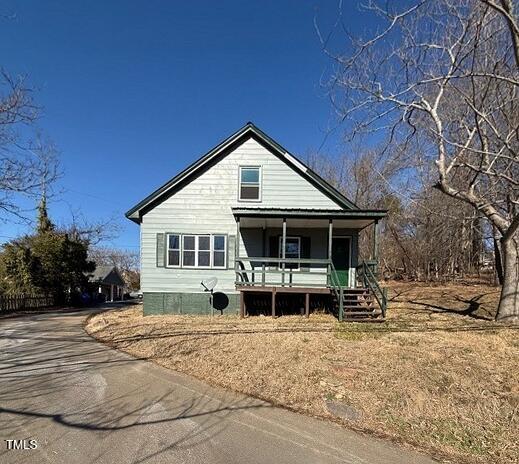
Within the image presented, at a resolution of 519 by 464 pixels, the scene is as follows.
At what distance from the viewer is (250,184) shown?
15.3m

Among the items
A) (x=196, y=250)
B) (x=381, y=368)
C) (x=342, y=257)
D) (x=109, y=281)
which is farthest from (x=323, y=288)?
(x=109, y=281)

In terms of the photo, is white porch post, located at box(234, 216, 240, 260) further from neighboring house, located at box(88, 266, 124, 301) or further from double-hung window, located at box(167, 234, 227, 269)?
neighboring house, located at box(88, 266, 124, 301)

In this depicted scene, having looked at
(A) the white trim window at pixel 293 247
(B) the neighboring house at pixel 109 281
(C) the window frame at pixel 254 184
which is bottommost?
(B) the neighboring house at pixel 109 281

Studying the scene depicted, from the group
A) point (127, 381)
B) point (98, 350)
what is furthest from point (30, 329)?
point (127, 381)

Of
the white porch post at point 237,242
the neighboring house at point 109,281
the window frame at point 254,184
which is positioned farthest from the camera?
the neighboring house at point 109,281

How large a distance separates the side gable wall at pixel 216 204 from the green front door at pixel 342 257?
155cm

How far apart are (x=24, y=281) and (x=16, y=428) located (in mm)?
21734

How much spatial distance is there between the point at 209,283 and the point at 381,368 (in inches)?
348

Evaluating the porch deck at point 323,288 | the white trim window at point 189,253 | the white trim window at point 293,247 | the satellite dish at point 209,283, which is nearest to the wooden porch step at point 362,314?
the porch deck at point 323,288

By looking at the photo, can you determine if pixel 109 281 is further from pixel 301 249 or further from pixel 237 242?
pixel 237 242

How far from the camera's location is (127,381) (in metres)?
6.21

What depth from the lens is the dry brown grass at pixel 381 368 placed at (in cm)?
467

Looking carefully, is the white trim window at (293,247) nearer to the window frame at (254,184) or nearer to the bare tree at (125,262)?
the window frame at (254,184)

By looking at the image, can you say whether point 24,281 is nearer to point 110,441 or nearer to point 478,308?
point 110,441
